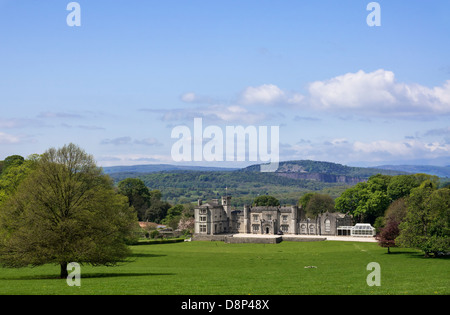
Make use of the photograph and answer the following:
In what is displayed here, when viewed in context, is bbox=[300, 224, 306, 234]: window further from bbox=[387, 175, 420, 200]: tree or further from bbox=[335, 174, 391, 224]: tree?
bbox=[387, 175, 420, 200]: tree

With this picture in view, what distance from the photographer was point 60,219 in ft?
107

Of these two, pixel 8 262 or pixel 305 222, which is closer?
pixel 8 262

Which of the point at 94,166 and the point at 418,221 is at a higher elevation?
the point at 94,166

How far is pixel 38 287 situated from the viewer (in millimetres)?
25266

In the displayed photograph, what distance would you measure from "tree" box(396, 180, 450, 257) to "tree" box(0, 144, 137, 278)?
103 ft

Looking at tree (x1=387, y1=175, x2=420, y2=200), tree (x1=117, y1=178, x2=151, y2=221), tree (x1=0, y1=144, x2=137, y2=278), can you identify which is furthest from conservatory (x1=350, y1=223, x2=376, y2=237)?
tree (x1=0, y1=144, x2=137, y2=278)

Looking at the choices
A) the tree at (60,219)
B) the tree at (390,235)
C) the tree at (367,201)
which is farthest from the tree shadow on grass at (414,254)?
the tree at (60,219)

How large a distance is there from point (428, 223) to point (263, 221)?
45978mm

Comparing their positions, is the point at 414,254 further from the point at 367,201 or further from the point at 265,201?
the point at 265,201

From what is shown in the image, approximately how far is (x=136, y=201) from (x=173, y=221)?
14974mm

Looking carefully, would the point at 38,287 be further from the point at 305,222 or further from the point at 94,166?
the point at 305,222

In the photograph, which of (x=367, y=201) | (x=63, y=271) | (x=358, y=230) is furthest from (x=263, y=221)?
(x=63, y=271)

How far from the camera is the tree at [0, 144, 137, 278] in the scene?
31.2 metres
